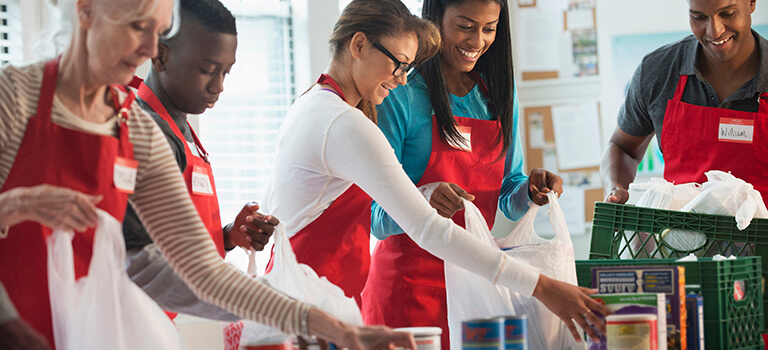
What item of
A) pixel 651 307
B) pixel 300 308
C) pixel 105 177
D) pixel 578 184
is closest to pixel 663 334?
pixel 651 307

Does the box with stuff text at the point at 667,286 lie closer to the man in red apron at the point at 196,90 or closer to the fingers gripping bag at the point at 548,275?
the fingers gripping bag at the point at 548,275

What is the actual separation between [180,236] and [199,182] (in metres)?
0.55

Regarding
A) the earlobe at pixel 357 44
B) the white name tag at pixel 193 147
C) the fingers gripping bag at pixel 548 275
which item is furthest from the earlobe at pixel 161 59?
the fingers gripping bag at pixel 548 275

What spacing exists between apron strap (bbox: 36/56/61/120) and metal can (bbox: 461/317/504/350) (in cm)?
71

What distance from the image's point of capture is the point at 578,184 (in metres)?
4.26

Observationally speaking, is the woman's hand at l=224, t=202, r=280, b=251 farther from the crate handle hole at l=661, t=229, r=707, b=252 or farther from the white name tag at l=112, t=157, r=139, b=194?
the crate handle hole at l=661, t=229, r=707, b=252

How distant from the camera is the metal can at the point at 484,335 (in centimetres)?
115

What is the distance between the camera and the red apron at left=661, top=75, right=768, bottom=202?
2.11 m

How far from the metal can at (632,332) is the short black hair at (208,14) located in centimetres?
104

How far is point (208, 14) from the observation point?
1.64 meters

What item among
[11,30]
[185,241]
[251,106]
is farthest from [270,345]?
[251,106]

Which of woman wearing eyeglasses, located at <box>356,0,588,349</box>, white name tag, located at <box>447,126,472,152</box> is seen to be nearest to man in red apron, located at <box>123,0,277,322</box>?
woman wearing eyeglasses, located at <box>356,0,588,349</box>

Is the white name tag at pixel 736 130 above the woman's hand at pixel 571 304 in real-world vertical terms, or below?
above

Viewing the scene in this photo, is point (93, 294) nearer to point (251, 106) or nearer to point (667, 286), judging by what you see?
point (667, 286)
